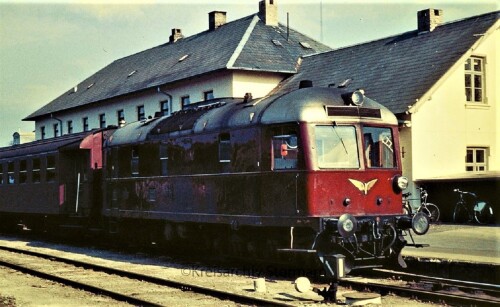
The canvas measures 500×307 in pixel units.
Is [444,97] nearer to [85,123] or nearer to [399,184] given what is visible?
[399,184]

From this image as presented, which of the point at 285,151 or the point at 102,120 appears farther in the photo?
the point at 102,120

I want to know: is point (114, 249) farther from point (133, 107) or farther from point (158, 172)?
point (133, 107)

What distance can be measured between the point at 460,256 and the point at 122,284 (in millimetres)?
6102

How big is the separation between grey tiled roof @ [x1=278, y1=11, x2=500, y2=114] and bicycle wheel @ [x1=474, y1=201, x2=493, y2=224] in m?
3.77

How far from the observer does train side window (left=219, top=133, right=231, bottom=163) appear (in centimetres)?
1303

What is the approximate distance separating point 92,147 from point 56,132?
29510mm

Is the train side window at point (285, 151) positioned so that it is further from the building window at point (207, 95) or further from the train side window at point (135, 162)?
the building window at point (207, 95)

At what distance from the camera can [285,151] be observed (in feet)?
38.4

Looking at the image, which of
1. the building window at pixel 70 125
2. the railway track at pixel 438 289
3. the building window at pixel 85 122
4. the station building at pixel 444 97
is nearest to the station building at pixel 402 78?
the station building at pixel 444 97

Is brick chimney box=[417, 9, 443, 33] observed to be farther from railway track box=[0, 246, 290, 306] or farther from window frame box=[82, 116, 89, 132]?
window frame box=[82, 116, 89, 132]

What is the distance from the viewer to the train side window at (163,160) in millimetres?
15266

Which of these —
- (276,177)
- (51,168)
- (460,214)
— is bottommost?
(460,214)

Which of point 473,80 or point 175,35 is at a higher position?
point 175,35

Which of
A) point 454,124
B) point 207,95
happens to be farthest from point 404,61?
point 207,95
